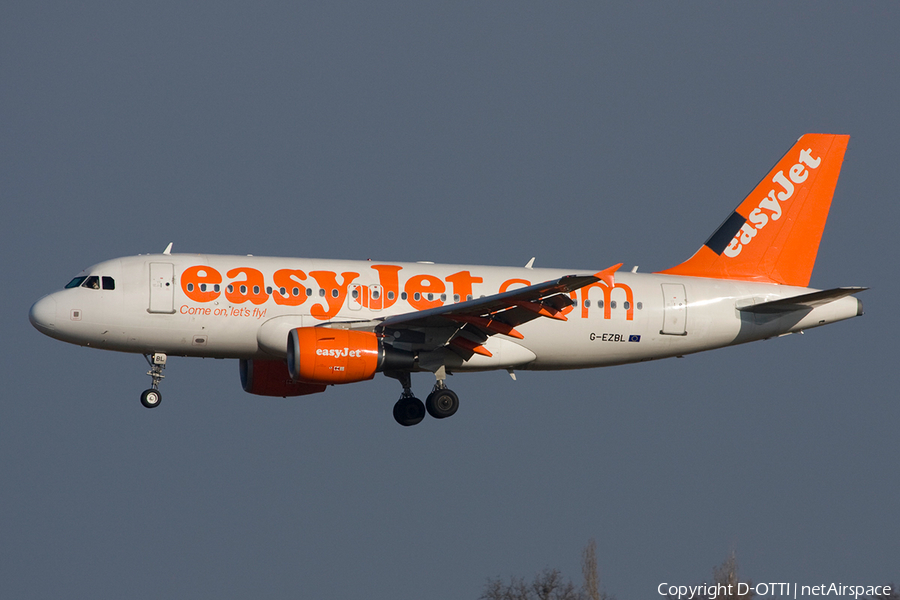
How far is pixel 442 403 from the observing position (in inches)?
1435

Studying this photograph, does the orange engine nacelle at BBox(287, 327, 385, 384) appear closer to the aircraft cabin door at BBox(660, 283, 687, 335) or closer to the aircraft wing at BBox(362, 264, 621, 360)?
the aircraft wing at BBox(362, 264, 621, 360)

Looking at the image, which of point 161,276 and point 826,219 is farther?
point 826,219

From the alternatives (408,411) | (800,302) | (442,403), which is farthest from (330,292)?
(800,302)

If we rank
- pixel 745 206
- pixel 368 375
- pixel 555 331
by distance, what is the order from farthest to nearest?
1. pixel 745 206
2. pixel 555 331
3. pixel 368 375

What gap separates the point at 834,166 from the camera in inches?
1660

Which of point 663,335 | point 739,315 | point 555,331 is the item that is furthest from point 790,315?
point 555,331

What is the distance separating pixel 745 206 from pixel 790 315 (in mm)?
4372

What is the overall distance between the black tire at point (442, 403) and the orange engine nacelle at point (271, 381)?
13.4ft

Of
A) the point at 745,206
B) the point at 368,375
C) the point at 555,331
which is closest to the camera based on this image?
the point at 368,375

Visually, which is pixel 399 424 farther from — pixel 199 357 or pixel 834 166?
pixel 834 166

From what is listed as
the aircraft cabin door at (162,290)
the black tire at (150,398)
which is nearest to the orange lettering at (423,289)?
the aircraft cabin door at (162,290)

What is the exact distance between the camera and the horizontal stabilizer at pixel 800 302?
119ft

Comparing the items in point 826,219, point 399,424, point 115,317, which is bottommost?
point 399,424

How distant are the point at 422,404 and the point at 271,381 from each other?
15.7 ft
